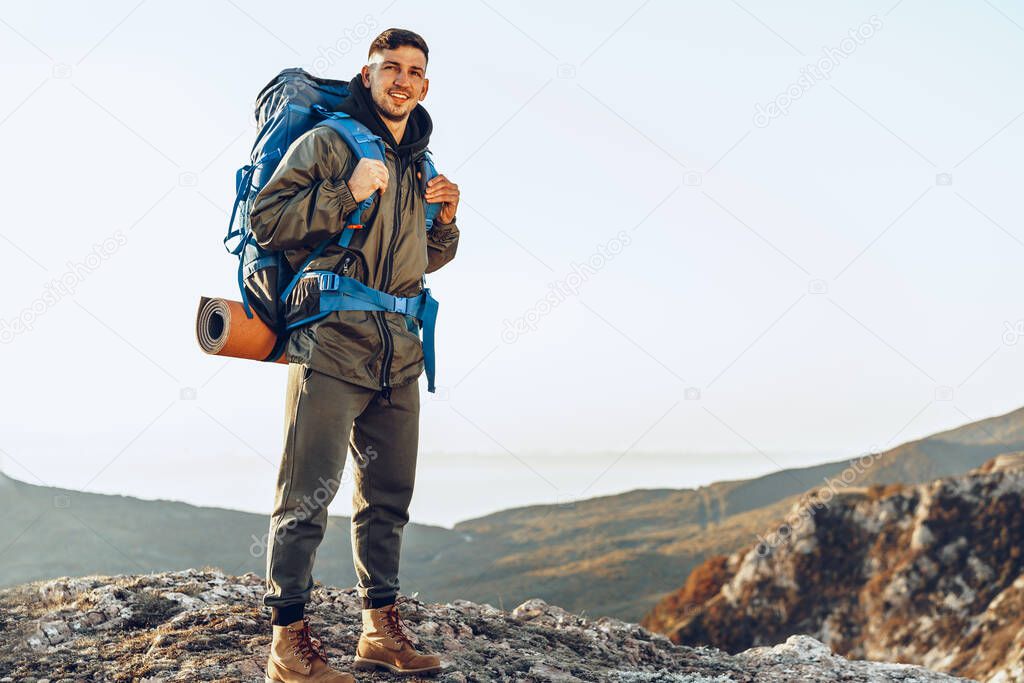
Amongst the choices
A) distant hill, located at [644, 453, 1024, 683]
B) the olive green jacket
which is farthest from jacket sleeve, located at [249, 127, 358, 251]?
distant hill, located at [644, 453, 1024, 683]

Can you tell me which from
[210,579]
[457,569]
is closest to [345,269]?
[210,579]

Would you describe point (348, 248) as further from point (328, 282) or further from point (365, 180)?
point (365, 180)

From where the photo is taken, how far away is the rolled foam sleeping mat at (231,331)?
479 cm

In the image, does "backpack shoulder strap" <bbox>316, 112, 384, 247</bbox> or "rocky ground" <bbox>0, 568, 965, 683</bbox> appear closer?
"backpack shoulder strap" <bbox>316, 112, 384, 247</bbox>

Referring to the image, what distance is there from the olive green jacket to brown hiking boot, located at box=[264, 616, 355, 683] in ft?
4.17

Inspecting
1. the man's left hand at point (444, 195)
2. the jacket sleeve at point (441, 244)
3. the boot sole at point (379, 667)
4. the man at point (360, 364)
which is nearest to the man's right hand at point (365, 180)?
the man at point (360, 364)

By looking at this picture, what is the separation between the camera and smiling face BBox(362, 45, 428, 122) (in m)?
4.88

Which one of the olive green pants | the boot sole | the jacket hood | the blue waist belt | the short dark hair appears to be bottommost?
the boot sole

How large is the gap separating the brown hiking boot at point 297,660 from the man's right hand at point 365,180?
2136 millimetres

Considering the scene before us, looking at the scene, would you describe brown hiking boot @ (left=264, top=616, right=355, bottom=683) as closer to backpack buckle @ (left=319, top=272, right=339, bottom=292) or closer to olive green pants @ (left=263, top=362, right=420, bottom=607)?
olive green pants @ (left=263, top=362, right=420, bottom=607)

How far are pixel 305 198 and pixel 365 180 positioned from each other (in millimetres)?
301

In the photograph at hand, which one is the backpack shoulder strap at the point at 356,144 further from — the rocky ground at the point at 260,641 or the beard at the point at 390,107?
the rocky ground at the point at 260,641

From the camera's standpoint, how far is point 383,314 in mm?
4930

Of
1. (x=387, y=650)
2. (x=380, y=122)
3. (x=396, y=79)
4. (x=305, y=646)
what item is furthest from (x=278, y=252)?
(x=387, y=650)
